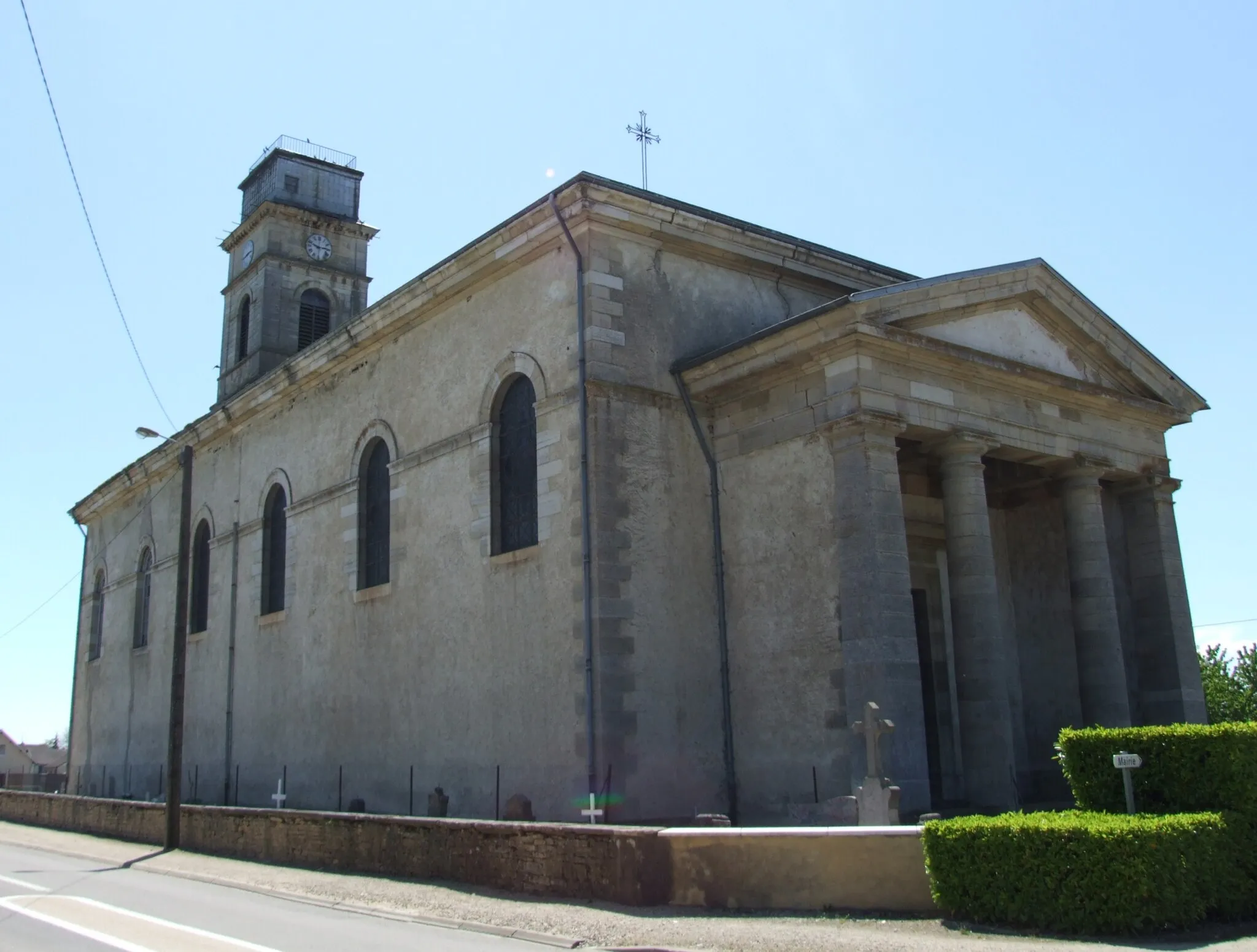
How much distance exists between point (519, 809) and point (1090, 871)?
9334 mm

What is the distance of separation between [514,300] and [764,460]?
5.01 m

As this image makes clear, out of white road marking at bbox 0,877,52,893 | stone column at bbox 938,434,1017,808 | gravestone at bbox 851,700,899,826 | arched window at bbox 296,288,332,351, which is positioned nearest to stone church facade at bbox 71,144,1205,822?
stone column at bbox 938,434,1017,808

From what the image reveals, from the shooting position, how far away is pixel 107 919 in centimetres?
1128

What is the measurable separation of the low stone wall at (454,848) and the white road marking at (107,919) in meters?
3.04

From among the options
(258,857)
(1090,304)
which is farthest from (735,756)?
(1090,304)

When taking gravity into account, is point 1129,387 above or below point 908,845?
above

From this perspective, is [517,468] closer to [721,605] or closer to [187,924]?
[721,605]

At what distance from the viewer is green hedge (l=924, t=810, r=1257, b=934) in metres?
8.73

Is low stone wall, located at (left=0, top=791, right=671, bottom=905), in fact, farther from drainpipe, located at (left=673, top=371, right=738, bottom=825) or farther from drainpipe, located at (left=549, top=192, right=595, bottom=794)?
drainpipe, located at (left=673, top=371, right=738, bottom=825)

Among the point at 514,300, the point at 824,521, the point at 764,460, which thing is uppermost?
the point at 514,300

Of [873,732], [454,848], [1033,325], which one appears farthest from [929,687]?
[454,848]

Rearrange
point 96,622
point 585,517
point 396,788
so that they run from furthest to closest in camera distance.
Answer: point 96,622 → point 396,788 → point 585,517

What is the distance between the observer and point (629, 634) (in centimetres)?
1653

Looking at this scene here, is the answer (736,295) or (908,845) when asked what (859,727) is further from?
(736,295)
